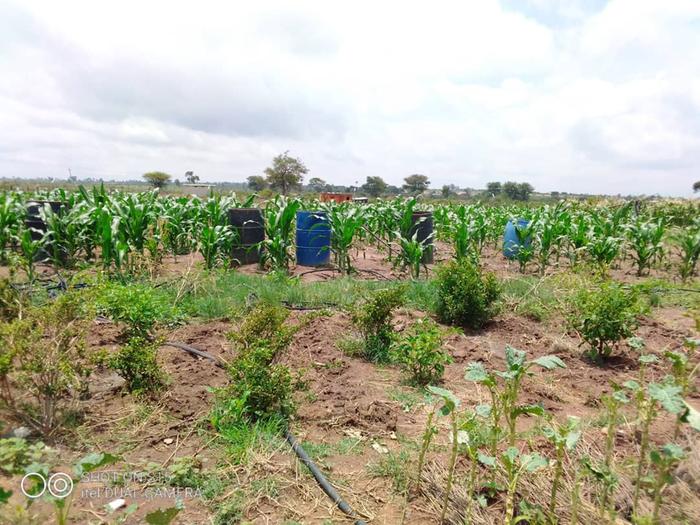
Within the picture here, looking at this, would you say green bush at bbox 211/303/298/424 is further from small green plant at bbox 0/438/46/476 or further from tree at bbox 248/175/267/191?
tree at bbox 248/175/267/191

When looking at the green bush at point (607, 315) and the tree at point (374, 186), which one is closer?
the green bush at point (607, 315)

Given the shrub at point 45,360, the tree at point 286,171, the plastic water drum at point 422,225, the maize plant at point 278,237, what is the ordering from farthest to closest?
the tree at point 286,171
the plastic water drum at point 422,225
the maize plant at point 278,237
the shrub at point 45,360

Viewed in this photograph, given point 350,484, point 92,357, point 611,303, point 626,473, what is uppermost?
point 611,303

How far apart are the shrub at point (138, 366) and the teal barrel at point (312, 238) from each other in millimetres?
5307

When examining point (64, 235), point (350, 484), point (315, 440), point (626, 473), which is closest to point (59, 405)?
point (315, 440)

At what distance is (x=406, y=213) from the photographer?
27.2 ft

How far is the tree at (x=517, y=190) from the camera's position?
5512 centimetres

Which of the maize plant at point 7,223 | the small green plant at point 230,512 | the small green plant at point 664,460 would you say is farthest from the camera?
the maize plant at point 7,223

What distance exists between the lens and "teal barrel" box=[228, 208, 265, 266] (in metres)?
8.41

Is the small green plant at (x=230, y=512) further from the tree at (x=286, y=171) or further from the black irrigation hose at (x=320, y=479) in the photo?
the tree at (x=286, y=171)

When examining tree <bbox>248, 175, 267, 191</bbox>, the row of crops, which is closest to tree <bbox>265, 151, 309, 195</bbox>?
tree <bbox>248, 175, 267, 191</bbox>

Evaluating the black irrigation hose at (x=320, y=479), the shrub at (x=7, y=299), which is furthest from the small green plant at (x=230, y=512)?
the shrub at (x=7, y=299)

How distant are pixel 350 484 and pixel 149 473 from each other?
108 cm

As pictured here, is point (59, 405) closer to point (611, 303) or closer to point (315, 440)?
point (315, 440)
